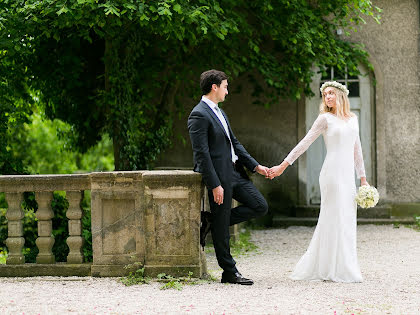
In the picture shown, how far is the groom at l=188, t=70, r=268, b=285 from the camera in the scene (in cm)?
566

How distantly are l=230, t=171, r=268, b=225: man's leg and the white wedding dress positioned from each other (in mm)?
663

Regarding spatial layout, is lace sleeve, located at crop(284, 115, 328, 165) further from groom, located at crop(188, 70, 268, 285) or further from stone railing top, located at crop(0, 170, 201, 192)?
stone railing top, located at crop(0, 170, 201, 192)

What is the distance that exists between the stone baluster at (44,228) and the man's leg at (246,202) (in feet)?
6.14

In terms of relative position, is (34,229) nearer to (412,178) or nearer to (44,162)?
(412,178)

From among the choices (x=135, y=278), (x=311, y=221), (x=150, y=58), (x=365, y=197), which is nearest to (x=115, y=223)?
(x=135, y=278)

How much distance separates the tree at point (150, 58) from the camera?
941cm

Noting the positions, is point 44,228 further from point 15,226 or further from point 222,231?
point 222,231

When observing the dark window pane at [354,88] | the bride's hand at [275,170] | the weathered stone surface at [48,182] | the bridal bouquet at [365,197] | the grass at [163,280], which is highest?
the dark window pane at [354,88]

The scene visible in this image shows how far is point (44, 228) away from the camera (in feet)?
21.1

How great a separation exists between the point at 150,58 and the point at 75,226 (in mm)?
5823

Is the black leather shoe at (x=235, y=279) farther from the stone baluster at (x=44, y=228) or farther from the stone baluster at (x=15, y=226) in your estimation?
the stone baluster at (x=15, y=226)

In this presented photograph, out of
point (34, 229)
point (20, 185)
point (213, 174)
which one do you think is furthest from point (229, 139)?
point (34, 229)

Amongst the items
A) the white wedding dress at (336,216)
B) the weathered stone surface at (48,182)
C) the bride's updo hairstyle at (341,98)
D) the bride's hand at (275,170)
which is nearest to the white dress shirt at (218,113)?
the bride's hand at (275,170)

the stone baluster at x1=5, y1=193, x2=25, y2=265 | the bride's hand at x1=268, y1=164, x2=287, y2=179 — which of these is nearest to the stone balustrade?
the stone baluster at x1=5, y1=193, x2=25, y2=265
